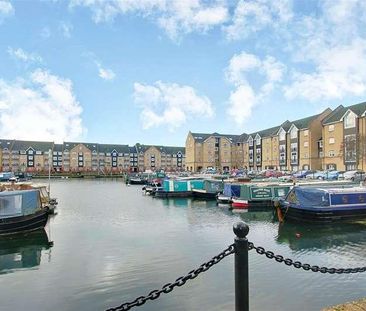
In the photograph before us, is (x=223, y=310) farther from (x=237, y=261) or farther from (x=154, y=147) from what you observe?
(x=154, y=147)

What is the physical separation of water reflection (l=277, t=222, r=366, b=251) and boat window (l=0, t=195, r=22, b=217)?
50.2 feet

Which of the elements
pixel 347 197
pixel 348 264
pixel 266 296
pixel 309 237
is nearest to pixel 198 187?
pixel 347 197

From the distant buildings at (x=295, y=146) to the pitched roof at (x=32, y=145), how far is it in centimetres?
6521

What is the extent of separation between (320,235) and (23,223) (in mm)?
17284

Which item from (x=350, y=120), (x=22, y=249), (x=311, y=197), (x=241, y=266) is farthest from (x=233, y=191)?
(x=350, y=120)

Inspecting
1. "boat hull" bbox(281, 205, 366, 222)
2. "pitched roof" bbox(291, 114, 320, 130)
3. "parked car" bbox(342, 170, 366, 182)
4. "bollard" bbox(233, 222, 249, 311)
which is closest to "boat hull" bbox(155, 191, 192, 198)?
"boat hull" bbox(281, 205, 366, 222)

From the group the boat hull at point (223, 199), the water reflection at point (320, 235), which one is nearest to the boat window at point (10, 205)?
the water reflection at point (320, 235)

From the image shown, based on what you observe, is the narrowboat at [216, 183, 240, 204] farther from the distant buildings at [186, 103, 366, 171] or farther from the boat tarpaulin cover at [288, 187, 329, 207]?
the distant buildings at [186, 103, 366, 171]

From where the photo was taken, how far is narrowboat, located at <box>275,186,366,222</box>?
74.0 feet

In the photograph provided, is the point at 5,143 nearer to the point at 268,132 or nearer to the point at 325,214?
the point at 268,132

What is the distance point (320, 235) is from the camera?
19734 mm

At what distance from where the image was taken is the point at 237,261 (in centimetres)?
455

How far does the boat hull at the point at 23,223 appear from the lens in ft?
63.4

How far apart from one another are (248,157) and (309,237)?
292 ft
